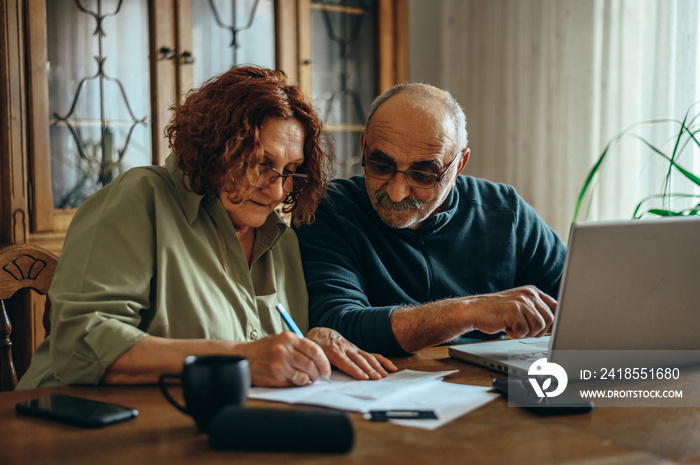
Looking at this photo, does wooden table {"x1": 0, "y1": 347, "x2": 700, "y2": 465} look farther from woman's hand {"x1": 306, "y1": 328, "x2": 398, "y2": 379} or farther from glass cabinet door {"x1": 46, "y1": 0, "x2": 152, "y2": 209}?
glass cabinet door {"x1": 46, "y1": 0, "x2": 152, "y2": 209}

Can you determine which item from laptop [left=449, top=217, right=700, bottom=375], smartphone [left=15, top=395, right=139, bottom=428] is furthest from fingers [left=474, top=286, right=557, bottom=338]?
smartphone [left=15, top=395, right=139, bottom=428]

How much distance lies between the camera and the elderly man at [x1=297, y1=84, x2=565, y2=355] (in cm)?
155

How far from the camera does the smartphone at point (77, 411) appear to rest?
86 centimetres

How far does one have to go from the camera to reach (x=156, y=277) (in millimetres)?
1214

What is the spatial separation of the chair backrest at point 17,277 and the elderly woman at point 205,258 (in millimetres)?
268

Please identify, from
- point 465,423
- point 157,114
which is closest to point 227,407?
point 465,423

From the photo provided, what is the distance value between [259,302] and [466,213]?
2.26 feet

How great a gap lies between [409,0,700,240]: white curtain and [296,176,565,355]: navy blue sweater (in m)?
0.86

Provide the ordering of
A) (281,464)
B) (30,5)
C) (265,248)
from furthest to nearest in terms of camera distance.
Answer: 1. (30,5)
2. (265,248)
3. (281,464)

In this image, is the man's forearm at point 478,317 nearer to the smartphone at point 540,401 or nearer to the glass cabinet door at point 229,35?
the smartphone at point 540,401

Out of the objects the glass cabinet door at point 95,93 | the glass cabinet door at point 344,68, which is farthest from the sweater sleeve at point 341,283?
the glass cabinet door at point 344,68

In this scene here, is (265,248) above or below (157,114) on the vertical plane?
below

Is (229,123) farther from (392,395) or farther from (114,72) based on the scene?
(114,72)

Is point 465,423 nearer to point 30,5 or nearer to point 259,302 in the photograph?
point 259,302
